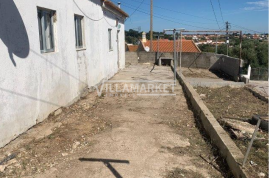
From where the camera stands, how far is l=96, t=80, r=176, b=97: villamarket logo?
833 centimetres

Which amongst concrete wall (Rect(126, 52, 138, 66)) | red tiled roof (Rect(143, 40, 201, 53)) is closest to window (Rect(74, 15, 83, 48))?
concrete wall (Rect(126, 52, 138, 66))

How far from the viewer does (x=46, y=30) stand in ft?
17.6

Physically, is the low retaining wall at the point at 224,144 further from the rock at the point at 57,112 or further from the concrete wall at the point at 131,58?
the concrete wall at the point at 131,58

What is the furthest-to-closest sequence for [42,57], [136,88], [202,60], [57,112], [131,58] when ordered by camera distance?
1. [131,58]
2. [202,60]
3. [136,88]
4. [57,112]
5. [42,57]

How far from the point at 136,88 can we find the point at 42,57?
4.81 meters

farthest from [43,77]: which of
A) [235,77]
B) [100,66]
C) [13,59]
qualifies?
[235,77]

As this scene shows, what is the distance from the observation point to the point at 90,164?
3502mm

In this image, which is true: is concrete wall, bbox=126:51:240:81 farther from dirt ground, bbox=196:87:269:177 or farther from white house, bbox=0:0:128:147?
white house, bbox=0:0:128:147

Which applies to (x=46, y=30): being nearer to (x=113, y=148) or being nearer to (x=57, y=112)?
(x=57, y=112)

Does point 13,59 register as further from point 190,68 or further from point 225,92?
point 190,68

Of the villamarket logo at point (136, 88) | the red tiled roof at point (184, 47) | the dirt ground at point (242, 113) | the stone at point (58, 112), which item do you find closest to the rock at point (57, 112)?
the stone at point (58, 112)

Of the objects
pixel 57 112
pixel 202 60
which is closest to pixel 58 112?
pixel 57 112

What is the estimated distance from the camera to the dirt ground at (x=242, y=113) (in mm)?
3324

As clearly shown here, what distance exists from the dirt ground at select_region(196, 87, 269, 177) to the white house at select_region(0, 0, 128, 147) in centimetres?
364
